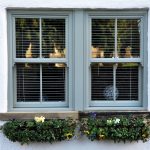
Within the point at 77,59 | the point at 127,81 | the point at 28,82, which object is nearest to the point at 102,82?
the point at 127,81

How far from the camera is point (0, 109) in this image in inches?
235

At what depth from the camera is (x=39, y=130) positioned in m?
5.78

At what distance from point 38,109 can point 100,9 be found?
162cm

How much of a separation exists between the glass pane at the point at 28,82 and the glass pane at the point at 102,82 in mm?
785

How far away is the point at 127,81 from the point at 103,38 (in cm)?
69

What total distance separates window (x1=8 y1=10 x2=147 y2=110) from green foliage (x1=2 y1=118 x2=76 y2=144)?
1.22 feet

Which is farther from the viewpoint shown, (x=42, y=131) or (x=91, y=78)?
(x=91, y=78)

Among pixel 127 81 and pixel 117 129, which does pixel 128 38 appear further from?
pixel 117 129

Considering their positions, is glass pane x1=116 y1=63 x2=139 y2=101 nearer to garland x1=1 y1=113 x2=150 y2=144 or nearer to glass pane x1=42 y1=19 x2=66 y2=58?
garland x1=1 y1=113 x2=150 y2=144

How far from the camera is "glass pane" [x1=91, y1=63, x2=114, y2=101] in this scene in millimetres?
6188

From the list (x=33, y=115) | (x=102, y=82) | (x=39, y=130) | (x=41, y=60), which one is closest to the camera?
(x=39, y=130)

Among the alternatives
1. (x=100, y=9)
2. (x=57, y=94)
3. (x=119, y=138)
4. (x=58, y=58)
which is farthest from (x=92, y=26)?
(x=119, y=138)

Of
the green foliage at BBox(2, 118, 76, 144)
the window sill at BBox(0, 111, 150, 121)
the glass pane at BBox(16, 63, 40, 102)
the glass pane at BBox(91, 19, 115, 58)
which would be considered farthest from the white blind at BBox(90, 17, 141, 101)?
the glass pane at BBox(16, 63, 40, 102)
